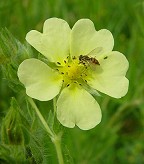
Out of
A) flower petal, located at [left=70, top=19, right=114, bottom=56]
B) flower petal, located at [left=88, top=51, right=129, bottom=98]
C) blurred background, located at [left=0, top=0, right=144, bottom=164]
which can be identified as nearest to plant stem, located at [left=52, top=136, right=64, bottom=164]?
flower petal, located at [left=88, top=51, right=129, bottom=98]

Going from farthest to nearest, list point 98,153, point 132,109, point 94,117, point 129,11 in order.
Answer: point 129,11 < point 132,109 < point 98,153 < point 94,117

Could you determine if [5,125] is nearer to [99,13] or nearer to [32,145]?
[32,145]

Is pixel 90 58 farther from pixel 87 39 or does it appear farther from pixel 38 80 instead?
pixel 38 80

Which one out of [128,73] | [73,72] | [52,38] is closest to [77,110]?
[73,72]

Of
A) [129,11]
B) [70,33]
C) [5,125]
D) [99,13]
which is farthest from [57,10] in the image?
[5,125]

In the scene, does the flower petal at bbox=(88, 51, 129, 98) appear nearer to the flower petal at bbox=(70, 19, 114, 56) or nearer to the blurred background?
the flower petal at bbox=(70, 19, 114, 56)
